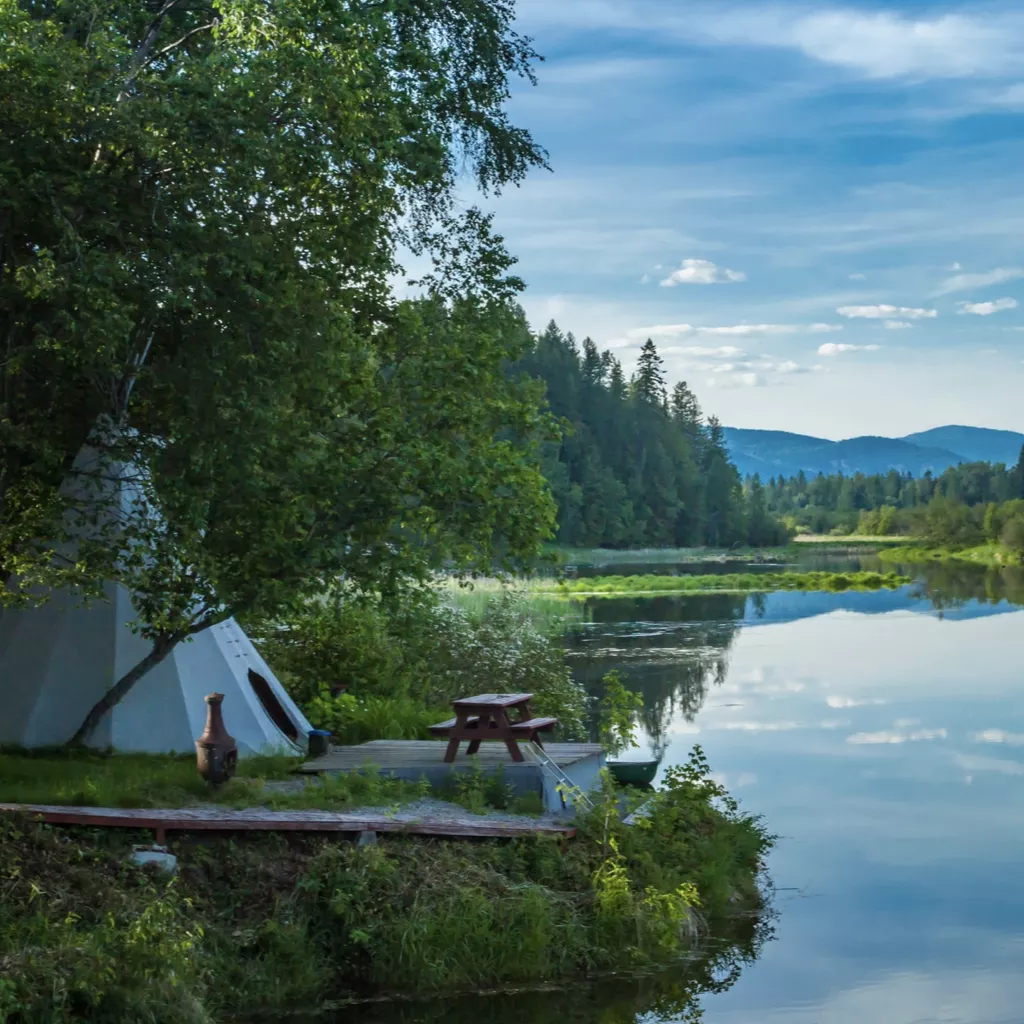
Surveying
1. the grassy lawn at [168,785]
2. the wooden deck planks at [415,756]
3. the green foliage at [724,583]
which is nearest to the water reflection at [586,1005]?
the grassy lawn at [168,785]

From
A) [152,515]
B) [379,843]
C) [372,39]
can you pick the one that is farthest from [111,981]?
[372,39]

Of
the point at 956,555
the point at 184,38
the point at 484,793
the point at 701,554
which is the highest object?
the point at 184,38

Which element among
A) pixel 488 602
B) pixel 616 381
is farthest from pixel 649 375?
pixel 488 602

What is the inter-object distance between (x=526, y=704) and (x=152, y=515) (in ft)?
15.1

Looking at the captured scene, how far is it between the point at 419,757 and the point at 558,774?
1.64 m

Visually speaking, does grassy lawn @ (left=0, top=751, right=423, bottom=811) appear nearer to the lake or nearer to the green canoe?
the lake

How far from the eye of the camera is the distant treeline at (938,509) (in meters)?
106

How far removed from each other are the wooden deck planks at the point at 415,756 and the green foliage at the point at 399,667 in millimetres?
1013

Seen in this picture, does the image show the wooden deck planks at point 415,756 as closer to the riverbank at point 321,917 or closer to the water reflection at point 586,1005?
the riverbank at point 321,917

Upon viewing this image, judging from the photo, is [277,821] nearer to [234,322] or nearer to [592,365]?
[234,322]

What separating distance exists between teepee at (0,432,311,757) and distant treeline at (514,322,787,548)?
291 ft

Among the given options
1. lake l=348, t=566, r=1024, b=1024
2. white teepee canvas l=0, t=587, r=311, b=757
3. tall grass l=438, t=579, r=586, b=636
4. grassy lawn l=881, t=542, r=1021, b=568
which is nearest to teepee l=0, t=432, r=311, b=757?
white teepee canvas l=0, t=587, r=311, b=757

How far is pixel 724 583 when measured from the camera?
65000 millimetres

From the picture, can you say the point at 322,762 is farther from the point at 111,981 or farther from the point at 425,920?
the point at 111,981
